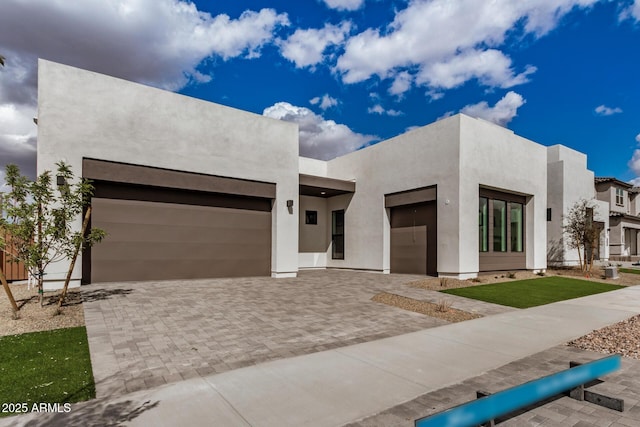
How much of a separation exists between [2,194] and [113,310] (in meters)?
3.35

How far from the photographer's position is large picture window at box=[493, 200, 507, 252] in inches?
686

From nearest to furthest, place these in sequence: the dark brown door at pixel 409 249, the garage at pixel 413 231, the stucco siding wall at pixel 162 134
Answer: the stucco siding wall at pixel 162 134
the garage at pixel 413 231
the dark brown door at pixel 409 249

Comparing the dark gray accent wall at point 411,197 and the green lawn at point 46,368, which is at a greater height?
the dark gray accent wall at point 411,197

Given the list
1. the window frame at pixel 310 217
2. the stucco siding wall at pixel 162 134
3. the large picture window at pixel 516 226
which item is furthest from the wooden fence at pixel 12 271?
the large picture window at pixel 516 226

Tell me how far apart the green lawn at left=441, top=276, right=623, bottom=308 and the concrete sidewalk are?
A: 3635 mm

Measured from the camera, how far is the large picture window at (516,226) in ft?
60.6

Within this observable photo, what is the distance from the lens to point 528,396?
10.5 ft

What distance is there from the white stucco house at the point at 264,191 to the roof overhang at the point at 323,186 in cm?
9

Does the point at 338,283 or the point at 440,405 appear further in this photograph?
the point at 338,283

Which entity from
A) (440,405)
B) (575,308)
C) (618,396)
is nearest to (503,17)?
(575,308)

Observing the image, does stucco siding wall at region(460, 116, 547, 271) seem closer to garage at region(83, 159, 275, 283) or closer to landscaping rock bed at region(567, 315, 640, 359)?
landscaping rock bed at region(567, 315, 640, 359)

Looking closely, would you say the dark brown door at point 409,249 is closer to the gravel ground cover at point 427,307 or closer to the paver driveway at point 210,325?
the paver driveway at point 210,325

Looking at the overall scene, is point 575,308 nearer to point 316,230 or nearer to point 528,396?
point 528,396

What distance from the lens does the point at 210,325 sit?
7.13 metres
